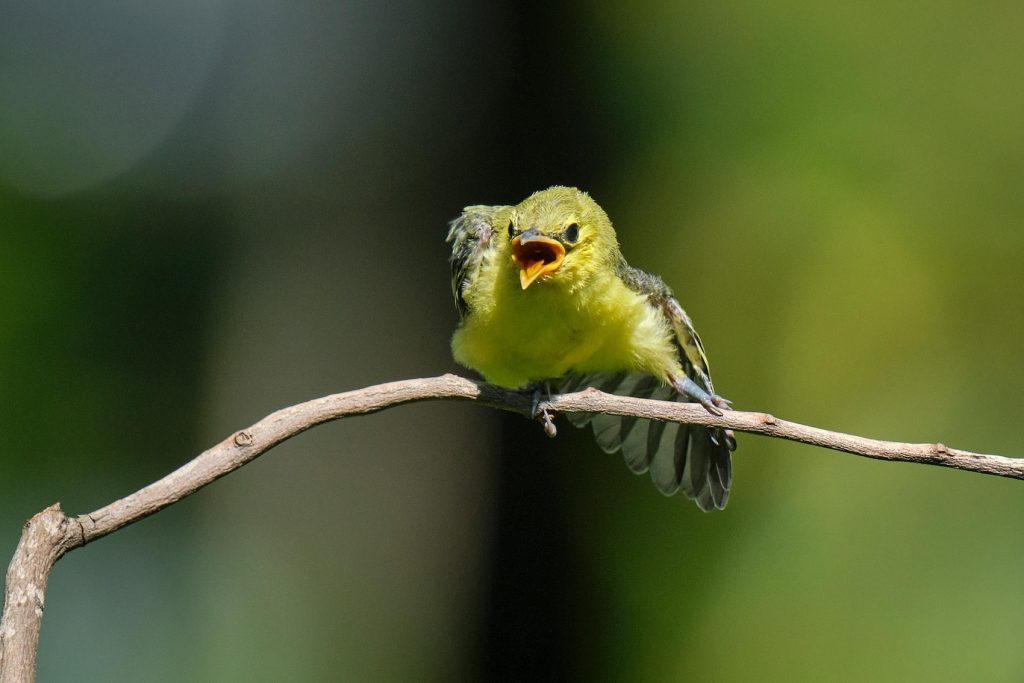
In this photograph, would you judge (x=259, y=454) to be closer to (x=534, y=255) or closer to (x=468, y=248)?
(x=534, y=255)

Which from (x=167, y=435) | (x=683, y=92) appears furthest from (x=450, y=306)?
(x=167, y=435)

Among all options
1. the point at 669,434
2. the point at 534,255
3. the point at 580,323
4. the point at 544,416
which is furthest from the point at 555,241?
the point at 669,434

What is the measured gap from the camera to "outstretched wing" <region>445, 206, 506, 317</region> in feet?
15.6

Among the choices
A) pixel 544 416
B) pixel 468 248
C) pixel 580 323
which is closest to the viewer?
pixel 544 416

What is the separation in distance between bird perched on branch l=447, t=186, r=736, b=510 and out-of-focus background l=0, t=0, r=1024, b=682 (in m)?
2.81

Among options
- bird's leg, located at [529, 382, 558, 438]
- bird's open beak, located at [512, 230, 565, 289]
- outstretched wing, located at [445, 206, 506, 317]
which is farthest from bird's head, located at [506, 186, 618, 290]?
bird's leg, located at [529, 382, 558, 438]

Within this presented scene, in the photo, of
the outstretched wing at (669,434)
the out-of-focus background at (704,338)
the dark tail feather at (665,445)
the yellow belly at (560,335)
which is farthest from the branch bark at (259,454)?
the out-of-focus background at (704,338)

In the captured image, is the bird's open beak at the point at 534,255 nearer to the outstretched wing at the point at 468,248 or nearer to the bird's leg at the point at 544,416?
the outstretched wing at the point at 468,248

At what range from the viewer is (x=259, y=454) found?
2.78 m

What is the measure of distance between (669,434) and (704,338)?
308 cm

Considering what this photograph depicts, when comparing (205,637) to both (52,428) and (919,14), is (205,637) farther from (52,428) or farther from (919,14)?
(919,14)

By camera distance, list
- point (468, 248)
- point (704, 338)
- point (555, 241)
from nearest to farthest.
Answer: point (555, 241) < point (468, 248) < point (704, 338)

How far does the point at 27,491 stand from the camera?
34.0 feet

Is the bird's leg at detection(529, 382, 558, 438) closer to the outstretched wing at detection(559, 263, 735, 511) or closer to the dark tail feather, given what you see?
the outstretched wing at detection(559, 263, 735, 511)
